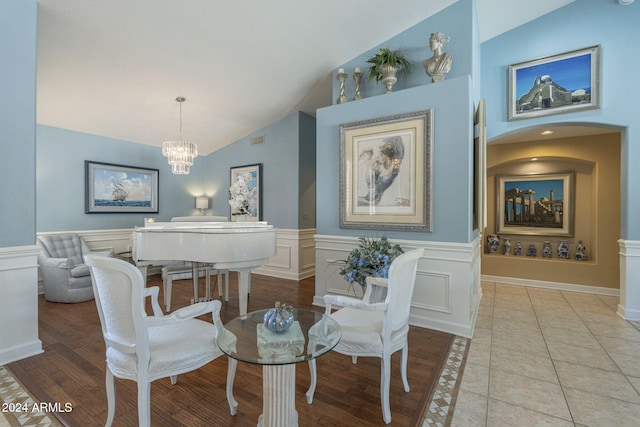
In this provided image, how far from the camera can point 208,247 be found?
2773 millimetres

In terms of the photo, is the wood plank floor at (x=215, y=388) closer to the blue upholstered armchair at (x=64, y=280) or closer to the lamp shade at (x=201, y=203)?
the blue upholstered armchair at (x=64, y=280)

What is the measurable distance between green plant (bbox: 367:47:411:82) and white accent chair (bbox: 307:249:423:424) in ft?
8.01

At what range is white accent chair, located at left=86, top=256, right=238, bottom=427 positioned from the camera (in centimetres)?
146

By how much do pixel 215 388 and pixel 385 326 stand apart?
1.30 metres

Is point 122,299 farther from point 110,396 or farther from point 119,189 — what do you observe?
point 119,189

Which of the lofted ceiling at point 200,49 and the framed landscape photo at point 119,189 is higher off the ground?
the lofted ceiling at point 200,49

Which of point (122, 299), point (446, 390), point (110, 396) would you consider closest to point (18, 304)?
point (110, 396)

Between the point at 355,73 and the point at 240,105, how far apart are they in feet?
6.88

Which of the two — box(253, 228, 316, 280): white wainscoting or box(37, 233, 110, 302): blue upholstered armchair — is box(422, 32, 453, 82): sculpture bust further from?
box(37, 233, 110, 302): blue upholstered armchair

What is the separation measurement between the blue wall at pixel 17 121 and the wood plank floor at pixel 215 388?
1.06 metres

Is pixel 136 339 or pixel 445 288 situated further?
pixel 445 288

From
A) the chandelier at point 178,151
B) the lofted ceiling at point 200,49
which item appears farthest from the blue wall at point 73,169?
the chandelier at point 178,151

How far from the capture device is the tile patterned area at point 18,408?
171 centimetres

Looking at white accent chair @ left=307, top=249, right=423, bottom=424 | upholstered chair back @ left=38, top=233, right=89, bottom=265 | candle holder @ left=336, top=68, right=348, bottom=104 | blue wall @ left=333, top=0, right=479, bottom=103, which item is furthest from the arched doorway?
upholstered chair back @ left=38, top=233, right=89, bottom=265
